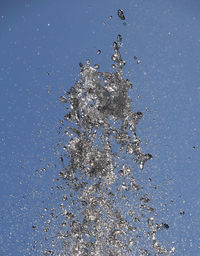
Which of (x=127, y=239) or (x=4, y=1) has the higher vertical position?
(x=4, y=1)

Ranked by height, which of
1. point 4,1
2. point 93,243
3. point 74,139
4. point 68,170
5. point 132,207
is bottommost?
point 93,243

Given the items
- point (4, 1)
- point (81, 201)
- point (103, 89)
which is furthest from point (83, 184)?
point (4, 1)

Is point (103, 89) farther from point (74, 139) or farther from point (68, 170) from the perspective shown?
point (68, 170)

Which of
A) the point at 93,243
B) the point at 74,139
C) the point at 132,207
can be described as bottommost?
the point at 93,243

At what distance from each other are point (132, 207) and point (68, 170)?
25.2 inches

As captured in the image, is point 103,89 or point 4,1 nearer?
point 103,89

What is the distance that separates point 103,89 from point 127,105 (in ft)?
0.83

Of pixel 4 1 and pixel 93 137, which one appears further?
pixel 4 1

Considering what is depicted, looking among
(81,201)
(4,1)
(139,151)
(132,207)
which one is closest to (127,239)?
(132,207)

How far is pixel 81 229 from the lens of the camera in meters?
3.42

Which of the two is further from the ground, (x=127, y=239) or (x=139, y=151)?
(x=139, y=151)

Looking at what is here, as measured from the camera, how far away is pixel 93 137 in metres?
3.45

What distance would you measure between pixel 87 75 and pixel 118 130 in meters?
0.55

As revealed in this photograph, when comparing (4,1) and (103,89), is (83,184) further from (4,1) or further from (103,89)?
(4,1)
